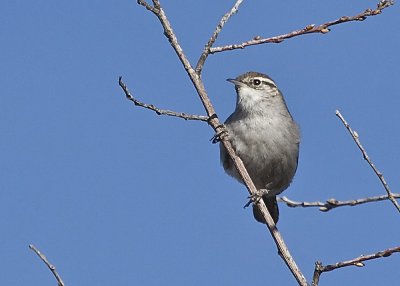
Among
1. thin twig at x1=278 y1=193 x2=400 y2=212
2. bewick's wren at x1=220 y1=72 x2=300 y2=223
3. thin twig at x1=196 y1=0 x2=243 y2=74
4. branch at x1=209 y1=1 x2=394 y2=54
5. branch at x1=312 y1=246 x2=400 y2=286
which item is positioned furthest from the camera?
bewick's wren at x1=220 y1=72 x2=300 y2=223

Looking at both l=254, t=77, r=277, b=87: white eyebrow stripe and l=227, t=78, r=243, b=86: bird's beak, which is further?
l=254, t=77, r=277, b=87: white eyebrow stripe

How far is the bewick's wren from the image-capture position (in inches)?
319

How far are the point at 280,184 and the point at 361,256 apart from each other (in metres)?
5.01

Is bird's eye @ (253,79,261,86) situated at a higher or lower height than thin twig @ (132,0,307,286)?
higher

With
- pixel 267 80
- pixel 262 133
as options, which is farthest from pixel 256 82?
pixel 262 133

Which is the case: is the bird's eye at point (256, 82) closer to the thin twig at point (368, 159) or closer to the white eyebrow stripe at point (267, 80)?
the white eyebrow stripe at point (267, 80)

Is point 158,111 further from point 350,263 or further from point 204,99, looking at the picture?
point 350,263

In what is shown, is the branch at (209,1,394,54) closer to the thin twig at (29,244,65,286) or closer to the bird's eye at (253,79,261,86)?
the thin twig at (29,244,65,286)

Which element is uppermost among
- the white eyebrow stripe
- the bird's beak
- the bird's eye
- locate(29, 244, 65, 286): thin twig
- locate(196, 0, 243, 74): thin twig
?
the white eyebrow stripe

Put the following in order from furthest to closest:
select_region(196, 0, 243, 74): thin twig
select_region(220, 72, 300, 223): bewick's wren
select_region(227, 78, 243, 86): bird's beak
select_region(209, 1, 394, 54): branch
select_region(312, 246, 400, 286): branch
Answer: select_region(227, 78, 243, 86): bird's beak, select_region(220, 72, 300, 223): bewick's wren, select_region(196, 0, 243, 74): thin twig, select_region(209, 1, 394, 54): branch, select_region(312, 246, 400, 286): branch

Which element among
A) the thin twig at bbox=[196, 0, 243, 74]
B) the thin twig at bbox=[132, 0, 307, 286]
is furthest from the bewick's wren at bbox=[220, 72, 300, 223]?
the thin twig at bbox=[196, 0, 243, 74]

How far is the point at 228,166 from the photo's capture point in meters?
8.24

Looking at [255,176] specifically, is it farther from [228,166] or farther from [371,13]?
[371,13]

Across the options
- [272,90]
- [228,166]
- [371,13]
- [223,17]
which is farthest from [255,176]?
[371,13]
